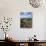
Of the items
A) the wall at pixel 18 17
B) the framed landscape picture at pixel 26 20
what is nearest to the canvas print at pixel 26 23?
the framed landscape picture at pixel 26 20

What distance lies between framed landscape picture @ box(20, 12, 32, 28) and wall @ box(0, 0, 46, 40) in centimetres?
11

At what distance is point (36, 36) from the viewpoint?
14.6 feet

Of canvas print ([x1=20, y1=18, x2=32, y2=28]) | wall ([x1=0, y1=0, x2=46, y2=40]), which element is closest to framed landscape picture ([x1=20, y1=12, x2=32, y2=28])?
canvas print ([x1=20, y1=18, x2=32, y2=28])

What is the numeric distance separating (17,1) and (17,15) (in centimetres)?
49

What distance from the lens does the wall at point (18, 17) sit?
14.5 feet

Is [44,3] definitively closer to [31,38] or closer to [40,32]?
[40,32]

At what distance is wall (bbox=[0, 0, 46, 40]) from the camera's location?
4.42 m

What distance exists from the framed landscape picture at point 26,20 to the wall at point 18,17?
0.11 metres

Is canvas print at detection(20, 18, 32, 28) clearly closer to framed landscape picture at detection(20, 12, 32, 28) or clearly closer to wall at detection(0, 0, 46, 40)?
framed landscape picture at detection(20, 12, 32, 28)

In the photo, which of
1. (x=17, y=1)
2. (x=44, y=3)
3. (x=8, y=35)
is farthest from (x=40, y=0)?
(x=8, y=35)

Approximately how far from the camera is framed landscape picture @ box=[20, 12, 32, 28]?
4461mm

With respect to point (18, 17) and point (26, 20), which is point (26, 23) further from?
point (18, 17)

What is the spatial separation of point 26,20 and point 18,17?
298mm

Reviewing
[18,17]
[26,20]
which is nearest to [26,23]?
[26,20]
